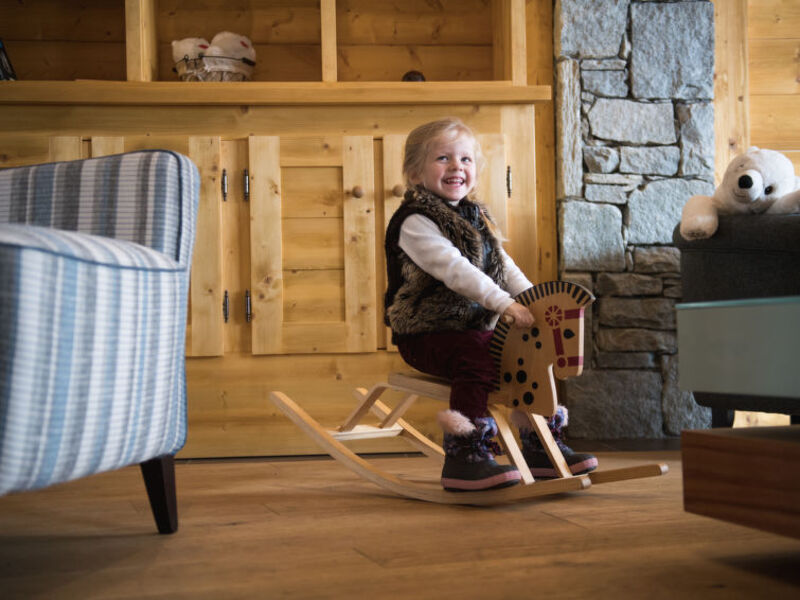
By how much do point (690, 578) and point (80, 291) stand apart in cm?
81

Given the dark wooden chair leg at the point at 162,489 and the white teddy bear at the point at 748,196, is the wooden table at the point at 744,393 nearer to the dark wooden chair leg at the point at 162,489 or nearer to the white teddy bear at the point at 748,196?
the dark wooden chair leg at the point at 162,489

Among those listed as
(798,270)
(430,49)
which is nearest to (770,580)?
(798,270)

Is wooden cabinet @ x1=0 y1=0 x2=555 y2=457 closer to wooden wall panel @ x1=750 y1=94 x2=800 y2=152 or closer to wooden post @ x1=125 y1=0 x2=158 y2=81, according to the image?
wooden post @ x1=125 y1=0 x2=158 y2=81

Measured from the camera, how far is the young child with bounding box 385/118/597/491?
1.49 m

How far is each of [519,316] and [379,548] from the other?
554 mm

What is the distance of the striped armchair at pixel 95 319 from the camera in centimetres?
81

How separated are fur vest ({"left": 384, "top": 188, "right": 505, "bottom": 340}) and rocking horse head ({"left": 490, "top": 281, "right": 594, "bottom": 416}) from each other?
124 millimetres

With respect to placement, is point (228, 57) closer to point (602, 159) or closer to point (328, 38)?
point (328, 38)

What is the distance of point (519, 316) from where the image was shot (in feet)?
4.90

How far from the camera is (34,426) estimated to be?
83 centimetres

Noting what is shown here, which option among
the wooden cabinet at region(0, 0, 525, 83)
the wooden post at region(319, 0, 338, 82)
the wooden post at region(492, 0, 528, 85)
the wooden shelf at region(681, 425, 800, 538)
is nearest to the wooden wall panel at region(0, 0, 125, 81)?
the wooden cabinet at region(0, 0, 525, 83)

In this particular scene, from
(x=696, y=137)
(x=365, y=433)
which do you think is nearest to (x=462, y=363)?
(x=365, y=433)

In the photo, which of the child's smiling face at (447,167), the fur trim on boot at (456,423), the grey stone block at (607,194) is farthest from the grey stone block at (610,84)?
the fur trim on boot at (456,423)

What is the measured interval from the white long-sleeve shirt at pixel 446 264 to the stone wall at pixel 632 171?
871mm
